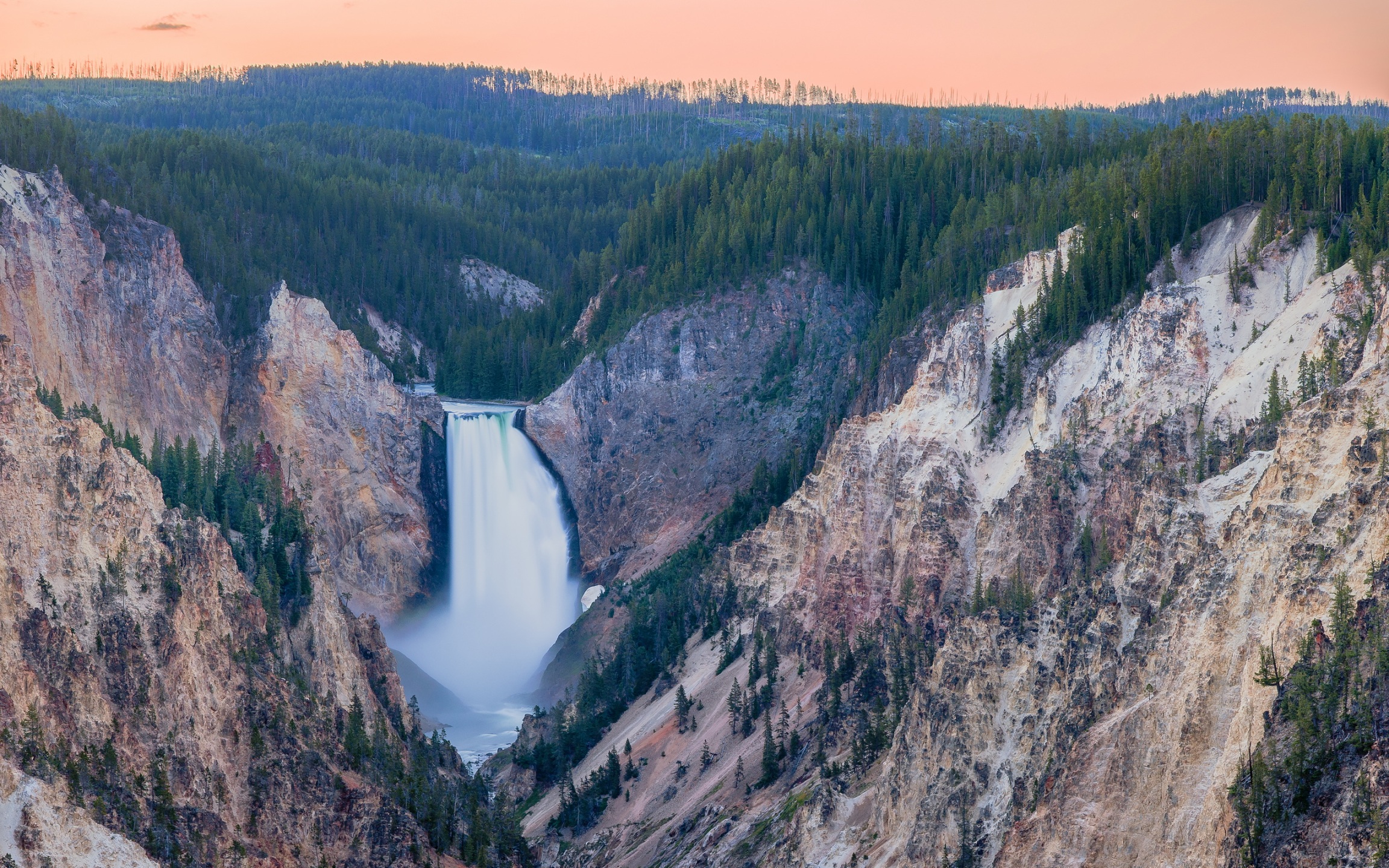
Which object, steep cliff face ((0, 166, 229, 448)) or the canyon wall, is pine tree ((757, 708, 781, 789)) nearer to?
the canyon wall

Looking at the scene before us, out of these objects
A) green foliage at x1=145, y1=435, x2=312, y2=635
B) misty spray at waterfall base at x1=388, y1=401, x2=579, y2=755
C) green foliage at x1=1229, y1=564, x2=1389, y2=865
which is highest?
green foliage at x1=1229, y1=564, x2=1389, y2=865

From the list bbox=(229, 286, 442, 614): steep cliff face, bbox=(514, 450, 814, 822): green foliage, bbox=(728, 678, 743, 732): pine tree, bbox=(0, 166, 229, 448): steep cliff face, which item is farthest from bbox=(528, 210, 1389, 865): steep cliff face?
bbox=(0, 166, 229, 448): steep cliff face

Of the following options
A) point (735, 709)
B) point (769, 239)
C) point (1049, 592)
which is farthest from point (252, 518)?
point (769, 239)

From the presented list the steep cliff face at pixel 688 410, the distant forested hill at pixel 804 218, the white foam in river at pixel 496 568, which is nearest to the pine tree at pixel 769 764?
the distant forested hill at pixel 804 218

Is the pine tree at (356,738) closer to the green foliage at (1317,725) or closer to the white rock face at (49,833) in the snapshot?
the white rock face at (49,833)

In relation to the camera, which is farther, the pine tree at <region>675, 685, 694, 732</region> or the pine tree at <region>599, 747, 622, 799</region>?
the pine tree at <region>675, 685, 694, 732</region>

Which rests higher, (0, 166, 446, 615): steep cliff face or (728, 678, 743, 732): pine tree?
(0, 166, 446, 615): steep cliff face
